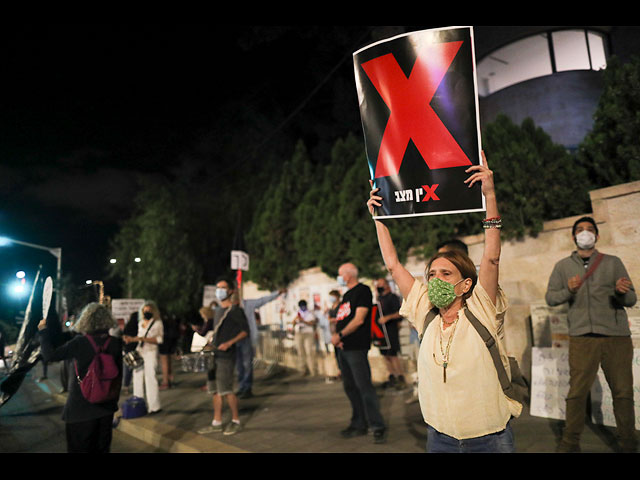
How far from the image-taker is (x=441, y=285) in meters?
2.45

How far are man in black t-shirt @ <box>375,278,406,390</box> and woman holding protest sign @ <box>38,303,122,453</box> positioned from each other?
523 cm

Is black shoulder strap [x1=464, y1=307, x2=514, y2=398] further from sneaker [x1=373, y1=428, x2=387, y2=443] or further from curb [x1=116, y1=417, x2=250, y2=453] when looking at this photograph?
curb [x1=116, y1=417, x2=250, y2=453]

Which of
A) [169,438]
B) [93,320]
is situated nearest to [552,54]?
[169,438]

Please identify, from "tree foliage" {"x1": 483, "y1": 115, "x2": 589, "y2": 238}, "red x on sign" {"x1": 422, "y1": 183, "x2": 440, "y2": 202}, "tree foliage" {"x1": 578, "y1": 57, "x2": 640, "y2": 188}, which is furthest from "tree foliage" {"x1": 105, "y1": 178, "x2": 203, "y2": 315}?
"red x on sign" {"x1": 422, "y1": 183, "x2": 440, "y2": 202}

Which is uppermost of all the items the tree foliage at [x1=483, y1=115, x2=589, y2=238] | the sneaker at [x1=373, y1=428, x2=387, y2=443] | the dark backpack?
the tree foliage at [x1=483, y1=115, x2=589, y2=238]

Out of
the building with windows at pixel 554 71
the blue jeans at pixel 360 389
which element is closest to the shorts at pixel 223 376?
the blue jeans at pixel 360 389

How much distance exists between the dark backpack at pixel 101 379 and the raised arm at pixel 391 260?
112 inches

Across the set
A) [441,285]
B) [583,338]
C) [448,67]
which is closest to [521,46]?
[583,338]

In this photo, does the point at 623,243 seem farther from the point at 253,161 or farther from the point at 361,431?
the point at 253,161

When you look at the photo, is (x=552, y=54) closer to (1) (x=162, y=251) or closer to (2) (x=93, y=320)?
(2) (x=93, y=320)

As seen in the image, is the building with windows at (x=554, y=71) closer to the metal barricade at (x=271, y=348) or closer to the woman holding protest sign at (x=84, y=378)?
the metal barricade at (x=271, y=348)

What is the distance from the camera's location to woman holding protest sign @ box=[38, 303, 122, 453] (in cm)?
399

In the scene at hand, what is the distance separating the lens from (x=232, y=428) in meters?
6.00

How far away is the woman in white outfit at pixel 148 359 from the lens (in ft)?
25.3
